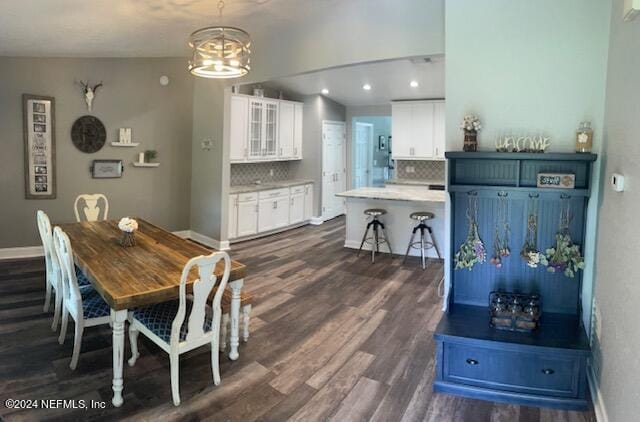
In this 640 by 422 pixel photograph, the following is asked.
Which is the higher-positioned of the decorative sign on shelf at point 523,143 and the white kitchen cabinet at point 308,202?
the decorative sign on shelf at point 523,143

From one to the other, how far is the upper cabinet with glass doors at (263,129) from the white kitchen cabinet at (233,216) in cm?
66

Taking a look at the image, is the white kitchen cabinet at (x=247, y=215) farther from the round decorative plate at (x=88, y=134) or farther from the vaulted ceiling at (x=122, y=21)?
the vaulted ceiling at (x=122, y=21)

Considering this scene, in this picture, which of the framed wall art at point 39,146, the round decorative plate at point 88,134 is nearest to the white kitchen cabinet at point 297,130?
the round decorative plate at point 88,134

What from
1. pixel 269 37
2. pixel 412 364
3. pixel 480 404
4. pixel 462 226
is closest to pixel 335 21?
pixel 269 37

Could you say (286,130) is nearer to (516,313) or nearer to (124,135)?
(124,135)

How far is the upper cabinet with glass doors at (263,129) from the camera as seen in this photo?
279 inches

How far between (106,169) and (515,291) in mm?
5489

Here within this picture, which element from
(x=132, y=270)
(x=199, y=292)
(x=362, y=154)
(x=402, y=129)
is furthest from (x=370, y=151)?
(x=199, y=292)

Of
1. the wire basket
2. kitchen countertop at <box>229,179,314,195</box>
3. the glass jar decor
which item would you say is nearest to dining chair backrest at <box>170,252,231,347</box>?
the wire basket

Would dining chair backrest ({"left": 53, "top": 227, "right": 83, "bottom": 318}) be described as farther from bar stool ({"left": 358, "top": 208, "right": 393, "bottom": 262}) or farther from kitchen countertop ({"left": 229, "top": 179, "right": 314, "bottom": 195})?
bar stool ({"left": 358, "top": 208, "right": 393, "bottom": 262})

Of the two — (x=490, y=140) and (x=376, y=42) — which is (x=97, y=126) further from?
(x=490, y=140)

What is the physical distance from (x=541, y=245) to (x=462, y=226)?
0.54m

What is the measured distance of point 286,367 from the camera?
3.18 meters

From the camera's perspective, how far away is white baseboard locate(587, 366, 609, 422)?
8.10ft
